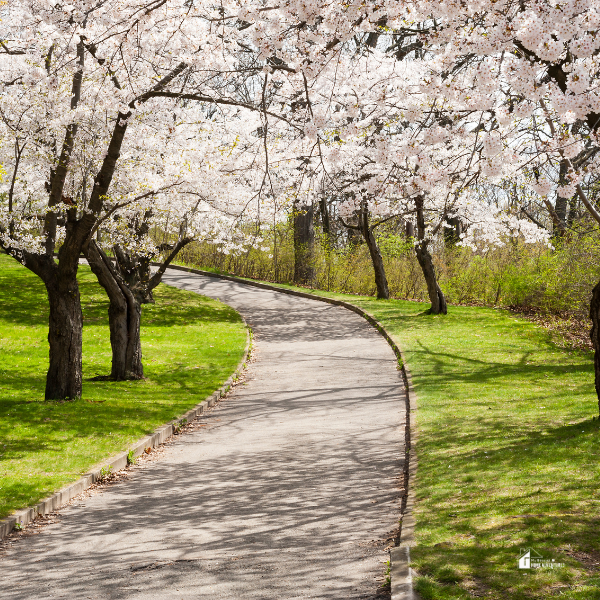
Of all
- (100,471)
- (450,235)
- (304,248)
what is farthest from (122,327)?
(450,235)

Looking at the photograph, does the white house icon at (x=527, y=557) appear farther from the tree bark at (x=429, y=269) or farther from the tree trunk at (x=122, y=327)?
the tree bark at (x=429, y=269)

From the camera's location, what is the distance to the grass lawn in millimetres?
4352

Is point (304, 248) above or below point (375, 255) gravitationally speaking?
above

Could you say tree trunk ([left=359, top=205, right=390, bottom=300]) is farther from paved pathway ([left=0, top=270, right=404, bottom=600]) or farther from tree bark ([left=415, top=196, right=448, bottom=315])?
paved pathway ([left=0, top=270, right=404, bottom=600])

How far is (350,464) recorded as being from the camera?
7977 mm

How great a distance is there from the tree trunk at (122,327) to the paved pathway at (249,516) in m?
2.50

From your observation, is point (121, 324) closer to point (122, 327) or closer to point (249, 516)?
point (122, 327)

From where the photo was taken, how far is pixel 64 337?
10867 mm

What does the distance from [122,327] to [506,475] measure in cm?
900

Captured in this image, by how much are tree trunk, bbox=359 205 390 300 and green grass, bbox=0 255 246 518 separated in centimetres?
598

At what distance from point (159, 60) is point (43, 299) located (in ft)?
48.4

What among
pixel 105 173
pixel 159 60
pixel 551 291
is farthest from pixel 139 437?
pixel 551 291

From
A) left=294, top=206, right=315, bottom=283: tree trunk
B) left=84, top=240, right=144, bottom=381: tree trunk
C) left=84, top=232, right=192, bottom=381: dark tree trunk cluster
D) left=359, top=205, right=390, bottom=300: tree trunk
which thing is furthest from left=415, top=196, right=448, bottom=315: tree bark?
left=84, top=240, right=144, bottom=381: tree trunk

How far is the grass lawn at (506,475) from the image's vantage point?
4352 millimetres
